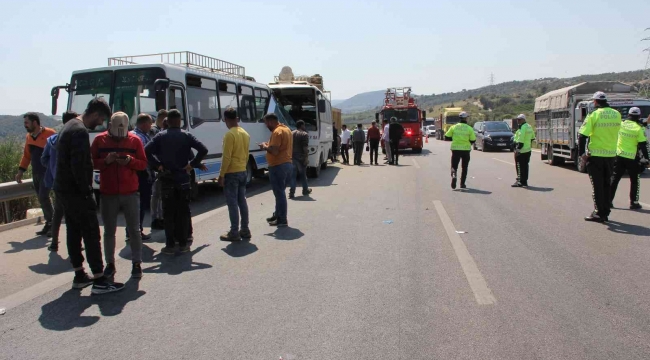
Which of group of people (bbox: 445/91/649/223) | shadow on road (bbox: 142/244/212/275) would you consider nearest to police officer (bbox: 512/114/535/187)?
group of people (bbox: 445/91/649/223)

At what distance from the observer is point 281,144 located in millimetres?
9258

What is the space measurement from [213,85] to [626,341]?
36.2 ft

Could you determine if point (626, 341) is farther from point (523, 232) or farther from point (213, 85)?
point (213, 85)

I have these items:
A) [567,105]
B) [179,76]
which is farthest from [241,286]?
[567,105]

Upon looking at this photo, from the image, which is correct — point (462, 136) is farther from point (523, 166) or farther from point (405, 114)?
point (405, 114)

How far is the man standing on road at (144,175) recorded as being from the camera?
8156mm

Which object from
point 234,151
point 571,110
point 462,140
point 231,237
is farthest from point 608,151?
point 571,110

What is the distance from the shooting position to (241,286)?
5859 mm

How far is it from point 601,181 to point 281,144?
5280mm

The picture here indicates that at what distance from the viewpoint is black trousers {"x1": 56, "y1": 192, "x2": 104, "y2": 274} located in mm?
5672

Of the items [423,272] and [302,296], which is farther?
[423,272]

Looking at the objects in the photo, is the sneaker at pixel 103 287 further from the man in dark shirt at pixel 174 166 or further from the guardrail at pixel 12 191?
the guardrail at pixel 12 191

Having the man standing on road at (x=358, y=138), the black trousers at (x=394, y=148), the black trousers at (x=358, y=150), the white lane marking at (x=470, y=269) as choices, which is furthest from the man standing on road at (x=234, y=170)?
the black trousers at (x=358, y=150)

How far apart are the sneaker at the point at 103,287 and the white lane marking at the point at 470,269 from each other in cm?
371
